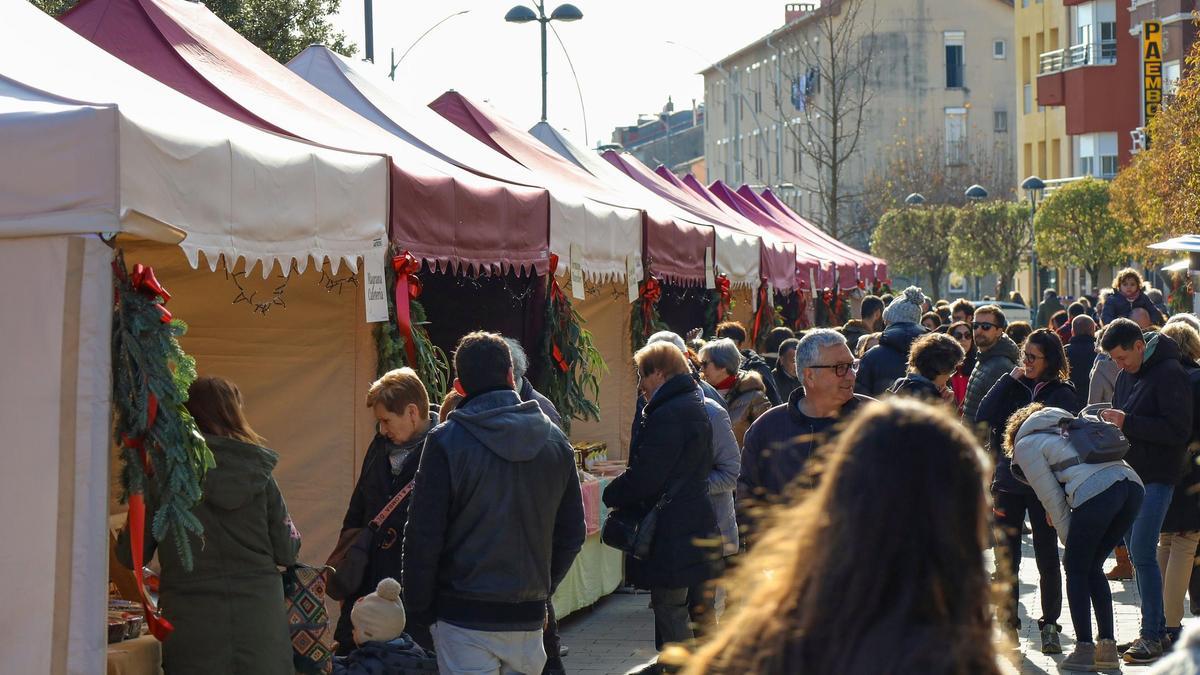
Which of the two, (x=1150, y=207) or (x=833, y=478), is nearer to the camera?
(x=833, y=478)

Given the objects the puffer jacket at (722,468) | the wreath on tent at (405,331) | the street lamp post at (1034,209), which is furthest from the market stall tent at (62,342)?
the street lamp post at (1034,209)

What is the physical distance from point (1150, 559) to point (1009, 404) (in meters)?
1.07

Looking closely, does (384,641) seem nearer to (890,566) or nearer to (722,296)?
(890,566)

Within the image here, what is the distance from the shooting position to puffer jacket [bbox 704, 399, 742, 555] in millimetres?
7914

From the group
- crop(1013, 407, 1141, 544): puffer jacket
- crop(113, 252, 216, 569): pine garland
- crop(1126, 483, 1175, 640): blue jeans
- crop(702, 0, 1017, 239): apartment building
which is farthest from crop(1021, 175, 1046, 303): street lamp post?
crop(113, 252, 216, 569): pine garland

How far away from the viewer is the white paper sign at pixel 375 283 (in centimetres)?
690

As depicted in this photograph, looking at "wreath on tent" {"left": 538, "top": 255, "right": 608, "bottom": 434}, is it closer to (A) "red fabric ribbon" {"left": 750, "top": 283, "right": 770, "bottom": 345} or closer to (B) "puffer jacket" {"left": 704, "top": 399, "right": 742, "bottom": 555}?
(B) "puffer jacket" {"left": 704, "top": 399, "right": 742, "bottom": 555}

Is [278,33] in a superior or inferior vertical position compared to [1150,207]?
superior

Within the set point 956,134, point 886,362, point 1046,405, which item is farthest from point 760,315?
point 956,134

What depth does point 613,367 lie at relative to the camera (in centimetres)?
1259

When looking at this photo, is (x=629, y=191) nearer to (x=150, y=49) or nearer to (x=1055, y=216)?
(x=150, y=49)

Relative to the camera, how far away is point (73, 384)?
4863 millimetres

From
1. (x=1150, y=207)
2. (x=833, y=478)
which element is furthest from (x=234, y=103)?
(x=1150, y=207)

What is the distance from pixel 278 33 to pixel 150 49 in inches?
684
